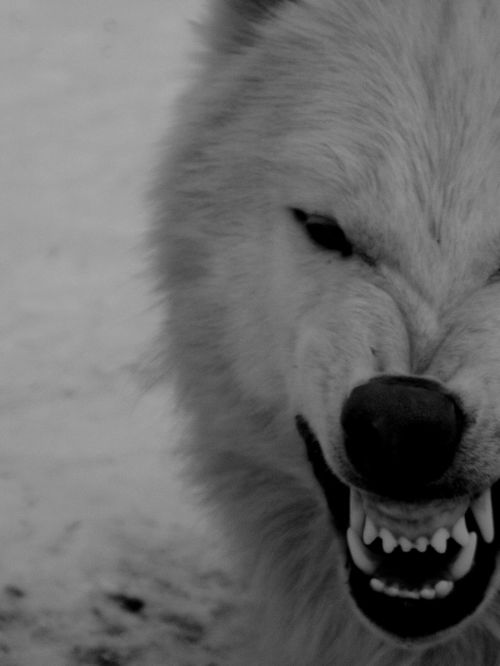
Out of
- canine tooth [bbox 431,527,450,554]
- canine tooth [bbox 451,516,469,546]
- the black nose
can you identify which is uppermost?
the black nose

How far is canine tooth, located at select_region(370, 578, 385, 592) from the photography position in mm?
2951

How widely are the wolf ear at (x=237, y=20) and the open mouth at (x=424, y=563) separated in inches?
55.6

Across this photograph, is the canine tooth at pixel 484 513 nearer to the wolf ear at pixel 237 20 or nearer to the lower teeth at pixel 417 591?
the lower teeth at pixel 417 591

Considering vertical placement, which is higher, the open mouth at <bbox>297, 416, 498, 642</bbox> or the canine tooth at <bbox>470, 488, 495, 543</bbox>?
the canine tooth at <bbox>470, 488, 495, 543</bbox>

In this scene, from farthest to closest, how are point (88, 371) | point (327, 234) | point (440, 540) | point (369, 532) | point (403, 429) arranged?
point (88, 371)
point (327, 234)
point (369, 532)
point (440, 540)
point (403, 429)

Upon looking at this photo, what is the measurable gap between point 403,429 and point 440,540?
36 centimetres

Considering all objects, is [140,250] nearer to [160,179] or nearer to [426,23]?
[160,179]

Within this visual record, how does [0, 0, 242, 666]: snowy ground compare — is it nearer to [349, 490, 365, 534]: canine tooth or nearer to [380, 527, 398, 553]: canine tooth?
[349, 490, 365, 534]: canine tooth

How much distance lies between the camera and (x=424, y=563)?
295 centimetres

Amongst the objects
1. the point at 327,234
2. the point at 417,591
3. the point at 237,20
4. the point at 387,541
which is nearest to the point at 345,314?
the point at 327,234

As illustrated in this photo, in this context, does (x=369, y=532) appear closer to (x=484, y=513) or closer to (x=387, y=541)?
(x=387, y=541)

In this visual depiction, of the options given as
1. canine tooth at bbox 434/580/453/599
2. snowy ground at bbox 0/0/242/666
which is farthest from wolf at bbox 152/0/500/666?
snowy ground at bbox 0/0/242/666

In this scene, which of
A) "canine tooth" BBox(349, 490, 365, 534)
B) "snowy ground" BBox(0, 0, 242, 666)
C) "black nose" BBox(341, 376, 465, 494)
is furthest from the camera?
"snowy ground" BBox(0, 0, 242, 666)

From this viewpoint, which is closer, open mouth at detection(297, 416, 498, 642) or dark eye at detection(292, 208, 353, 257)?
open mouth at detection(297, 416, 498, 642)
